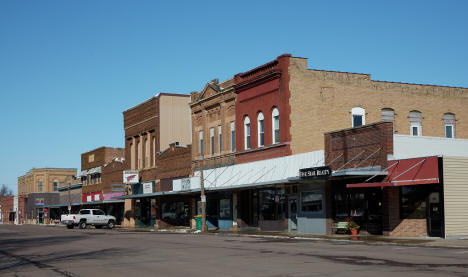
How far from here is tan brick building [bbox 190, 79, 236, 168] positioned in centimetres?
4575

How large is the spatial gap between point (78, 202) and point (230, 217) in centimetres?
4357

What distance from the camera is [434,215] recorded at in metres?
28.8

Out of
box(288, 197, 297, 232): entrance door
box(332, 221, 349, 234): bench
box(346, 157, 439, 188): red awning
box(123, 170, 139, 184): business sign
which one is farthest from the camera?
box(123, 170, 139, 184): business sign

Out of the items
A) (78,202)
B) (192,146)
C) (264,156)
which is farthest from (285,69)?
(78,202)

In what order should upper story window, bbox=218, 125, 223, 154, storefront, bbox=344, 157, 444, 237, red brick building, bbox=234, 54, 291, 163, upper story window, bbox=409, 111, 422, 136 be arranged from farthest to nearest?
upper story window, bbox=218, 125, 223, 154
upper story window, bbox=409, 111, 422, 136
red brick building, bbox=234, 54, 291, 163
storefront, bbox=344, 157, 444, 237

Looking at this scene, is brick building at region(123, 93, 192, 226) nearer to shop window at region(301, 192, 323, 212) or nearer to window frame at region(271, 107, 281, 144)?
window frame at region(271, 107, 281, 144)

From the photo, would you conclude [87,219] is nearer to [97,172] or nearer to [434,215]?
[97,172]

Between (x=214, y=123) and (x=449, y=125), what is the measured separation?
58.7 ft

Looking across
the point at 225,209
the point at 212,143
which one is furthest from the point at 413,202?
the point at 212,143

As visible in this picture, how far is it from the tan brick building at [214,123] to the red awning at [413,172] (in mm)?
16816

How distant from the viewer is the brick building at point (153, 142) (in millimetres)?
57719

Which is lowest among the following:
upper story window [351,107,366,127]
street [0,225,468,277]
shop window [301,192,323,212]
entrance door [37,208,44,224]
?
entrance door [37,208,44,224]

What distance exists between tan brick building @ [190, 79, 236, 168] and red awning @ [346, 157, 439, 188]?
1682 cm

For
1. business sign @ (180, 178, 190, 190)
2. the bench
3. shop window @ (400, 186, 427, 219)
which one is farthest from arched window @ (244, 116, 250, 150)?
shop window @ (400, 186, 427, 219)
